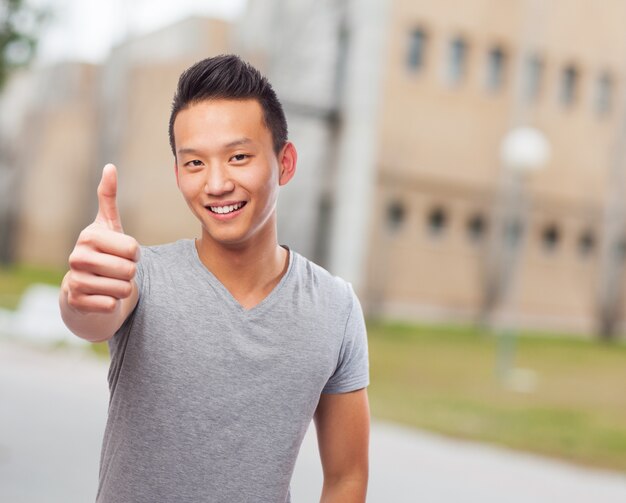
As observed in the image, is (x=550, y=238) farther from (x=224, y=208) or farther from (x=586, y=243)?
(x=224, y=208)

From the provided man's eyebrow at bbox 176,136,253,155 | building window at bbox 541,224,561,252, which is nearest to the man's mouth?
man's eyebrow at bbox 176,136,253,155

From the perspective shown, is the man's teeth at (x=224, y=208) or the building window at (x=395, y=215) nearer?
the man's teeth at (x=224, y=208)

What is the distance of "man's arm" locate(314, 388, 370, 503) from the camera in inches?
85.0

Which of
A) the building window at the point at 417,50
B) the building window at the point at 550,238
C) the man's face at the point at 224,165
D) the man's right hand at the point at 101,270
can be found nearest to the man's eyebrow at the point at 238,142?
the man's face at the point at 224,165

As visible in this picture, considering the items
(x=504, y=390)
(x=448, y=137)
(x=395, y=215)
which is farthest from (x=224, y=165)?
(x=448, y=137)

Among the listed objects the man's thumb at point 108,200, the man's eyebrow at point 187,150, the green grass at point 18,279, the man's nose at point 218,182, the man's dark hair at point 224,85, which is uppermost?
the green grass at point 18,279

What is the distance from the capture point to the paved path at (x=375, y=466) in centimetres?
732

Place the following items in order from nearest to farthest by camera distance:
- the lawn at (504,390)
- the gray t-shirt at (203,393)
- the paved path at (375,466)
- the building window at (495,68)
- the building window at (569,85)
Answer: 1. the gray t-shirt at (203,393)
2. the paved path at (375,466)
3. the lawn at (504,390)
4. the building window at (495,68)
5. the building window at (569,85)

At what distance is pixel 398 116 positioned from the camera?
2928 centimetres

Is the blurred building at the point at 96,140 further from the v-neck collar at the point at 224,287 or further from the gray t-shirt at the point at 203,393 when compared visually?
the gray t-shirt at the point at 203,393

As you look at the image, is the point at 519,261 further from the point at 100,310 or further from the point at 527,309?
the point at 100,310

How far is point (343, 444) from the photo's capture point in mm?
2168

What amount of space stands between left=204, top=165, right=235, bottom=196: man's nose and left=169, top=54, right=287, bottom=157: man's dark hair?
0.12m

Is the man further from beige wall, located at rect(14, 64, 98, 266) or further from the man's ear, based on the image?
beige wall, located at rect(14, 64, 98, 266)
